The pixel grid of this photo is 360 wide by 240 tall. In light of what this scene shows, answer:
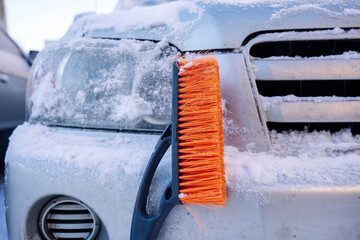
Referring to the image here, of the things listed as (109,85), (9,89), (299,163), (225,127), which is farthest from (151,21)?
(9,89)

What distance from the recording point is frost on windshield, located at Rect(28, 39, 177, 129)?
1.07 m

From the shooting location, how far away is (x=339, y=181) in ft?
2.76

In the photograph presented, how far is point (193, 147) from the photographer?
0.84 m

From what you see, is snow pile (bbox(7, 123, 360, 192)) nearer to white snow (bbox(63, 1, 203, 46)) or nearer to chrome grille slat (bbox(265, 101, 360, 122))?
chrome grille slat (bbox(265, 101, 360, 122))

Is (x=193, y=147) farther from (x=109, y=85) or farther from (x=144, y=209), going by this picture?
(x=109, y=85)

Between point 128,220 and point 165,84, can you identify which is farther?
point 165,84

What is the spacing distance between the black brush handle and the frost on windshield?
193mm

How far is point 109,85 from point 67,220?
549 millimetres

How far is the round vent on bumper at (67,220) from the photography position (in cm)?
101

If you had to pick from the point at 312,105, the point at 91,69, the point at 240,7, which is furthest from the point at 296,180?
the point at 91,69

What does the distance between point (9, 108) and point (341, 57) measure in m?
3.16

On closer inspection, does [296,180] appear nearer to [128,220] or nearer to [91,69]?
[128,220]

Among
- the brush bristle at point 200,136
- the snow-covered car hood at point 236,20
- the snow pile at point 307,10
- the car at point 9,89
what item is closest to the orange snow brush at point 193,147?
the brush bristle at point 200,136

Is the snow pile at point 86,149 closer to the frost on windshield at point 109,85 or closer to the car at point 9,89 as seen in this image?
the frost on windshield at point 109,85
